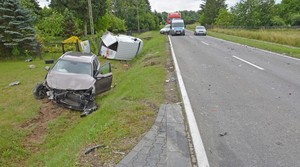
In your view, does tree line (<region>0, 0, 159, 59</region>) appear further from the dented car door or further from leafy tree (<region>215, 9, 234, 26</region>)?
leafy tree (<region>215, 9, 234, 26</region>)

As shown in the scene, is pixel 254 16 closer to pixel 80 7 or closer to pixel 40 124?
pixel 80 7

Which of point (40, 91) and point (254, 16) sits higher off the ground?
point (254, 16)

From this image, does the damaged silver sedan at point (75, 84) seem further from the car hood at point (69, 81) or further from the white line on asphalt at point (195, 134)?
the white line on asphalt at point (195, 134)

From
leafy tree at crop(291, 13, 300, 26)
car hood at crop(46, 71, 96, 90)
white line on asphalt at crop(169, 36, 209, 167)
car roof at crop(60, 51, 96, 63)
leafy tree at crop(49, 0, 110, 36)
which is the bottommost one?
white line on asphalt at crop(169, 36, 209, 167)

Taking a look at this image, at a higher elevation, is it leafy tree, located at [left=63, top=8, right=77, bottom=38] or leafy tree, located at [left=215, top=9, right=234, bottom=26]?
leafy tree, located at [left=215, top=9, right=234, bottom=26]

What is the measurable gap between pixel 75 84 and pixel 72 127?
176cm

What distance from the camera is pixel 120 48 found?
1953 centimetres

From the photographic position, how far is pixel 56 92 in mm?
8391

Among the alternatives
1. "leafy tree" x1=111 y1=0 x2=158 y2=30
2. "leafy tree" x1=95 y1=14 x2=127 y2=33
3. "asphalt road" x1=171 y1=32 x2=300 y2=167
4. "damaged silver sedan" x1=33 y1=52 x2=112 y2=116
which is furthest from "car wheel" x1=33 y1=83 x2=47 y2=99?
"leafy tree" x1=111 y1=0 x2=158 y2=30

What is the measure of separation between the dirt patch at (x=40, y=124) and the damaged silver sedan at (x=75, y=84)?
0.33 metres

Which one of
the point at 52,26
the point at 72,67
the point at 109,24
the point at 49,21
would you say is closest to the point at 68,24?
the point at 52,26

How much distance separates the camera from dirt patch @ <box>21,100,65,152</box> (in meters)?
6.30

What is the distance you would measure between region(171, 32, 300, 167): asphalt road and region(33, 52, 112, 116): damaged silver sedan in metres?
3.14

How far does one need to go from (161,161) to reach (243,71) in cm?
744
